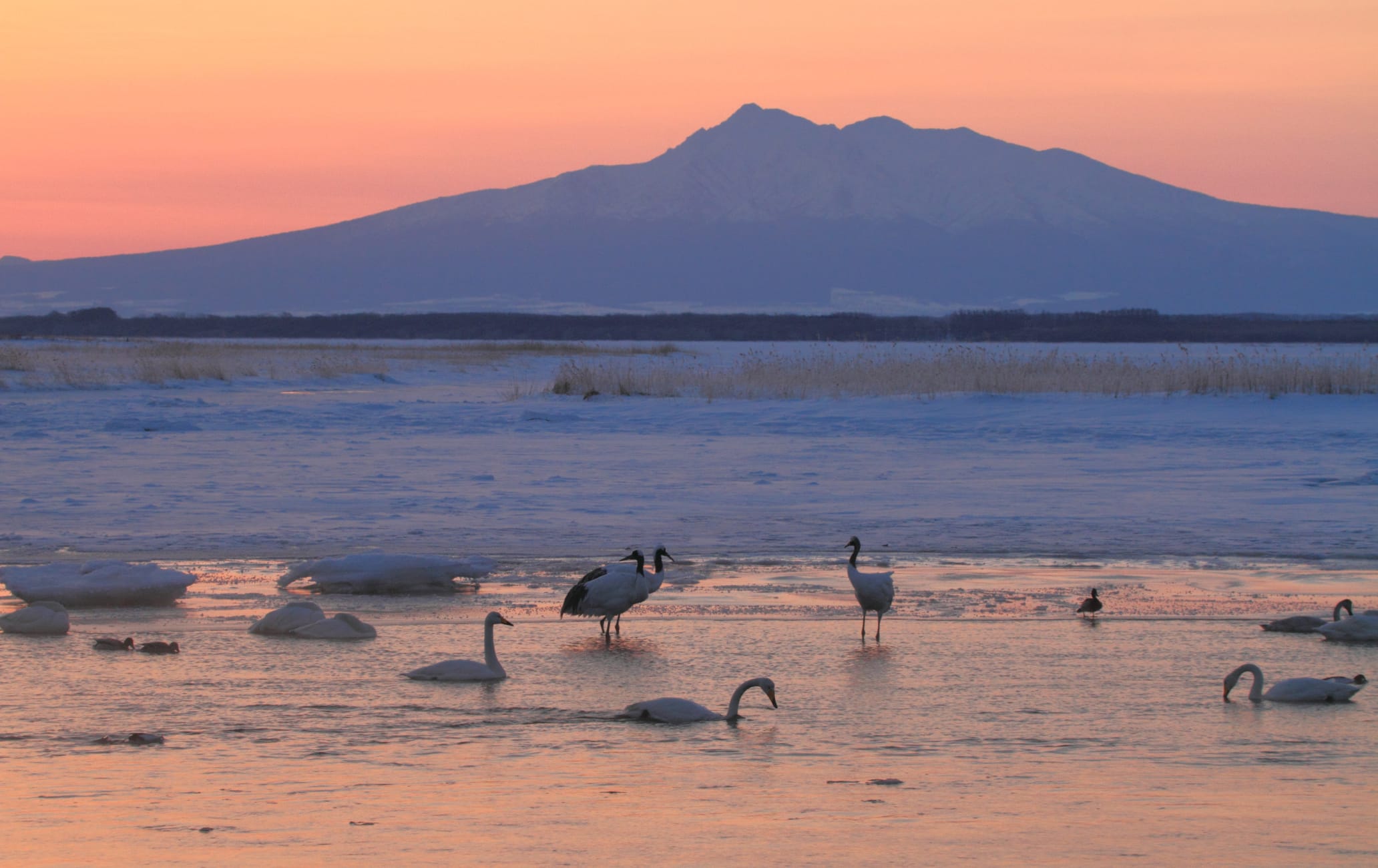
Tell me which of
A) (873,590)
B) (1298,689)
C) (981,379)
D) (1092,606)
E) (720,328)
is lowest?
(1298,689)

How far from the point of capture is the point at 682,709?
6328mm

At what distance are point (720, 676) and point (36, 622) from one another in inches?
159

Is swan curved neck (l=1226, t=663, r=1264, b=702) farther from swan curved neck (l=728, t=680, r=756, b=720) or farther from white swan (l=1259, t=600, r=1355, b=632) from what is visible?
swan curved neck (l=728, t=680, r=756, b=720)

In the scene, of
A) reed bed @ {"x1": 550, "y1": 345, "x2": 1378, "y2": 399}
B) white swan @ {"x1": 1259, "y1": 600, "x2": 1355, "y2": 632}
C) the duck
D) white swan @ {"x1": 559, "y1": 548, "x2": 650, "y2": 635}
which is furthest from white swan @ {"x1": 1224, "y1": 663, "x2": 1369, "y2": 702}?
reed bed @ {"x1": 550, "y1": 345, "x2": 1378, "y2": 399}

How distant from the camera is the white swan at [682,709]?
631cm

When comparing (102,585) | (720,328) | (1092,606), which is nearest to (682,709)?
(1092,606)

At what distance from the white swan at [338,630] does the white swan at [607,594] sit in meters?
1.19

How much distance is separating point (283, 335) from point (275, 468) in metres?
110

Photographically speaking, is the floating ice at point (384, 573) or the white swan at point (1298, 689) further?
the floating ice at point (384, 573)

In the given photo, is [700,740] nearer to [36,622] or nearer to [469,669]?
[469,669]

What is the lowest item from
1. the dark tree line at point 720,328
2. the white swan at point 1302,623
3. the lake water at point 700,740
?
the lake water at point 700,740

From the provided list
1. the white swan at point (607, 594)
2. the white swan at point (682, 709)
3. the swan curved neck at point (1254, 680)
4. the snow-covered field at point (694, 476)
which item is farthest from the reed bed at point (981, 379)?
the white swan at point (682, 709)

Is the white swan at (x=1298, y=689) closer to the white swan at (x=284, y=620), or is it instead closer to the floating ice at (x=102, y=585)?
the white swan at (x=284, y=620)

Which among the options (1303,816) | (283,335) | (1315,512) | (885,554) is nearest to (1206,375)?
(1315,512)
